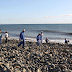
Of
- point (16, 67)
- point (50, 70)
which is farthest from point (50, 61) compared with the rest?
point (16, 67)

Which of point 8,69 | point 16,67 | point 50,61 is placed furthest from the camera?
point 50,61

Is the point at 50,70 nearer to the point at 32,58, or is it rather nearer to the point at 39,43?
the point at 32,58

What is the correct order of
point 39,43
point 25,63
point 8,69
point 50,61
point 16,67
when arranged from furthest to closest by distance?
point 39,43 < point 50,61 < point 25,63 < point 16,67 < point 8,69

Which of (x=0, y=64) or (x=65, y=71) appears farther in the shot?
(x=0, y=64)

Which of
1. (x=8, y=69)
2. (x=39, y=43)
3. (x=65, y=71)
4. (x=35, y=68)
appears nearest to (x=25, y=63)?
(x=35, y=68)

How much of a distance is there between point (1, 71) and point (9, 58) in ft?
6.72

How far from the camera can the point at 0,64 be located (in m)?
6.62

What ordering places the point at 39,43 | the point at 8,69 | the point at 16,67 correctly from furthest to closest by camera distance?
the point at 39,43, the point at 16,67, the point at 8,69

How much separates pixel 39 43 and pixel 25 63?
738cm

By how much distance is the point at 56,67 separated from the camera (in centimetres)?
670

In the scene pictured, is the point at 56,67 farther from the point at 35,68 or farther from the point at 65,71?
the point at 35,68

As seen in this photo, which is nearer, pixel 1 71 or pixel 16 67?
pixel 1 71

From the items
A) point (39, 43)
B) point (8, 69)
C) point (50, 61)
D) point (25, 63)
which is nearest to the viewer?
point (8, 69)

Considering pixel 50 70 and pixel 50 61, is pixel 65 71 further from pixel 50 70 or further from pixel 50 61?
pixel 50 61
